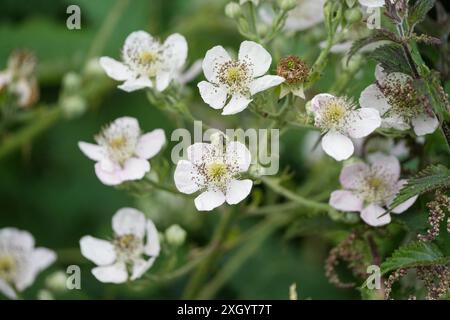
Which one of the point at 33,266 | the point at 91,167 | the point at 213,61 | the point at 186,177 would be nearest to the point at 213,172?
the point at 186,177

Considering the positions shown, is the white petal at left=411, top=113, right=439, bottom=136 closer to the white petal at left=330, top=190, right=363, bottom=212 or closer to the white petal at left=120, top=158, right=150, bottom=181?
the white petal at left=330, top=190, right=363, bottom=212

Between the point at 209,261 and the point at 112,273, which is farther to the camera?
the point at 209,261

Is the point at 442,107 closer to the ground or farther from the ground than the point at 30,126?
closer to the ground

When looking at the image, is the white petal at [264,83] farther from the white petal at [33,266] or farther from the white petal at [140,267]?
the white petal at [33,266]

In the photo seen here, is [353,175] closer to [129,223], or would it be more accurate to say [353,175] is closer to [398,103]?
[398,103]

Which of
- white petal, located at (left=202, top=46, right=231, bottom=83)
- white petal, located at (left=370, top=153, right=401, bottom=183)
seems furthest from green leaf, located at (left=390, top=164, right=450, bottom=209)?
white petal, located at (left=202, top=46, right=231, bottom=83)

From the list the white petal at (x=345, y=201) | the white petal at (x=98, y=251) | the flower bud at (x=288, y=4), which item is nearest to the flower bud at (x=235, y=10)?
the flower bud at (x=288, y=4)
